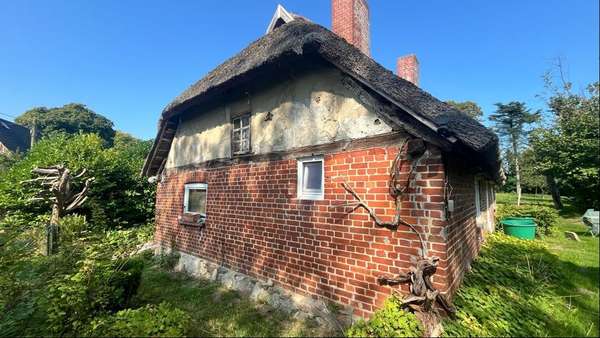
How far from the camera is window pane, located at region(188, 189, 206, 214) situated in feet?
24.5

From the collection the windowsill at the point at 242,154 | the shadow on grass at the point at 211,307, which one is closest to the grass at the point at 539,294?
the shadow on grass at the point at 211,307

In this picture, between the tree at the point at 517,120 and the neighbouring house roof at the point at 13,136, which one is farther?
the neighbouring house roof at the point at 13,136

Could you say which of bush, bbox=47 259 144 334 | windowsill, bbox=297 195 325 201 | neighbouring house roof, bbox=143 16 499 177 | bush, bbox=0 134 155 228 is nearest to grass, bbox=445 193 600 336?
neighbouring house roof, bbox=143 16 499 177

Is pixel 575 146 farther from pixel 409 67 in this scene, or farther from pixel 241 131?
pixel 409 67

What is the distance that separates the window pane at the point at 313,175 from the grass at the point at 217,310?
2.23 metres

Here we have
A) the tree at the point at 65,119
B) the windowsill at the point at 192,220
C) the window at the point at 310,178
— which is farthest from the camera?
the tree at the point at 65,119

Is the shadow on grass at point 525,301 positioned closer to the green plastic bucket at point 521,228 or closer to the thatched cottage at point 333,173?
the thatched cottage at point 333,173

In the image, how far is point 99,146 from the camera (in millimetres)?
13102

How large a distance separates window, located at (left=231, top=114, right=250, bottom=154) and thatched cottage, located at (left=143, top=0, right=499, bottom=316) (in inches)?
1.0

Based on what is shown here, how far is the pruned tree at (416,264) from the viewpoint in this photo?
10.7 ft

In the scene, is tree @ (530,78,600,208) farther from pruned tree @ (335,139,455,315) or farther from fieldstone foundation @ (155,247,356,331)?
fieldstone foundation @ (155,247,356,331)

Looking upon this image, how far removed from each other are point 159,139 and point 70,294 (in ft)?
21.1

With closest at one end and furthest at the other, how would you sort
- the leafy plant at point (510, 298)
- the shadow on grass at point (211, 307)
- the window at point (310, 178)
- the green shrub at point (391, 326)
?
the green shrub at point (391, 326) < the leafy plant at point (510, 298) < the shadow on grass at point (211, 307) < the window at point (310, 178)

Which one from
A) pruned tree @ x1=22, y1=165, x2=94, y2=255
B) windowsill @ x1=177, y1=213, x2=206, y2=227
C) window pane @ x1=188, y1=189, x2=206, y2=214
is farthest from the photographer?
pruned tree @ x1=22, y1=165, x2=94, y2=255
